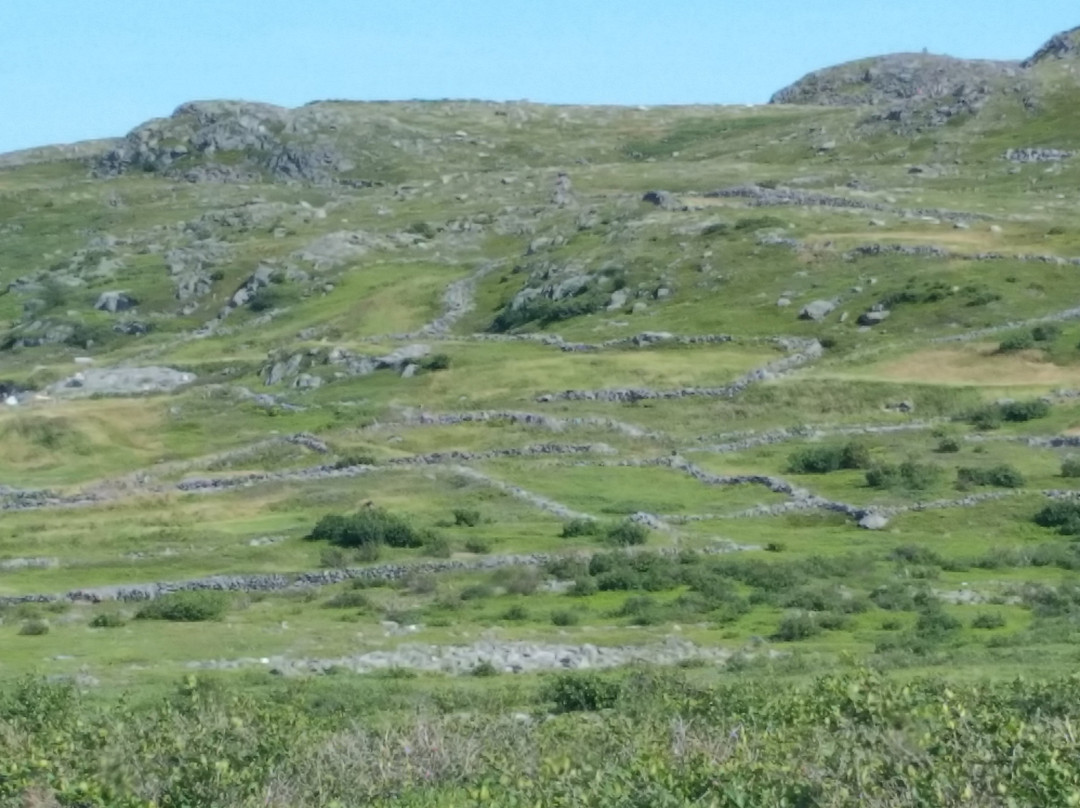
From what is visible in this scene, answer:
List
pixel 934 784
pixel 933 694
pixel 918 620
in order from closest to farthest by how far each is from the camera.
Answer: pixel 934 784 < pixel 933 694 < pixel 918 620

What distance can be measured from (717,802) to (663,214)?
10498 cm

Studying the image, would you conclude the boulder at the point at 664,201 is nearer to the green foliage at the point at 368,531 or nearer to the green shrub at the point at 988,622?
the green foliage at the point at 368,531

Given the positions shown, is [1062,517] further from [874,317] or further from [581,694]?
[874,317]

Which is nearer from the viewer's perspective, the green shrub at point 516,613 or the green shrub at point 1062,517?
the green shrub at point 516,613

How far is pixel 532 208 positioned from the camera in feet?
481

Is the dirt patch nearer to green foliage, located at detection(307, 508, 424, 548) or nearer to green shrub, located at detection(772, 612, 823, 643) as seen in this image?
green foliage, located at detection(307, 508, 424, 548)

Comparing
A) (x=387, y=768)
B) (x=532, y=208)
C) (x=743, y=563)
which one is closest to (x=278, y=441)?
(x=743, y=563)

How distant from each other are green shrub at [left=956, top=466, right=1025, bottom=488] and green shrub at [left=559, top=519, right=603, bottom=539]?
13.3 meters

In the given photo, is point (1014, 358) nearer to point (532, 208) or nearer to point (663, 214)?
point (663, 214)

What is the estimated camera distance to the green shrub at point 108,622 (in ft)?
147

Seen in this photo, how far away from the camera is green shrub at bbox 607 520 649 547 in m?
54.0

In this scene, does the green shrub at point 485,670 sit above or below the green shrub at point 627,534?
above

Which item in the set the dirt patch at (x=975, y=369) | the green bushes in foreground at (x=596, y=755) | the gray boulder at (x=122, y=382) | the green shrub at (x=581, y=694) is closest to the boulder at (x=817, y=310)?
the dirt patch at (x=975, y=369)

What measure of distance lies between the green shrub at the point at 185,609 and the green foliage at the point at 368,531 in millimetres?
8564
